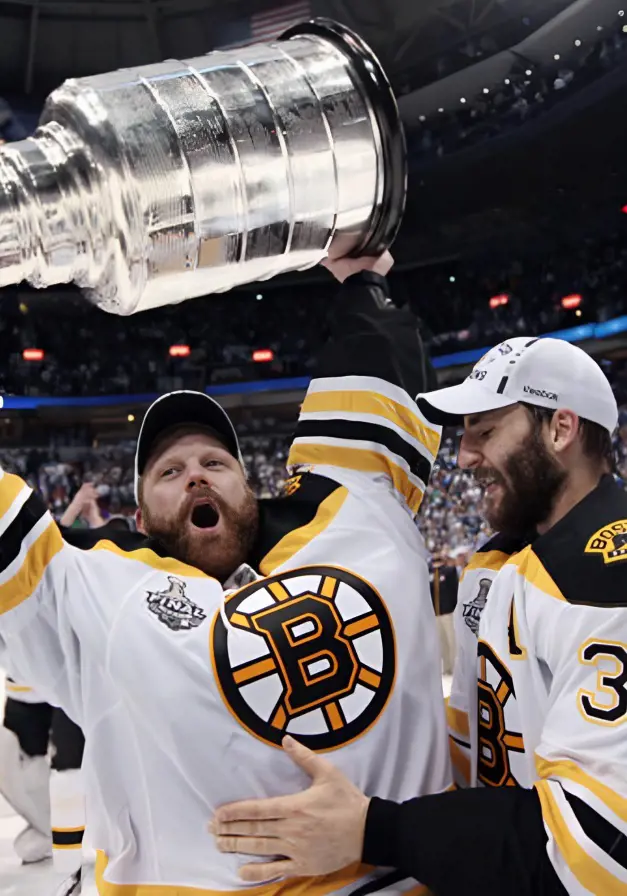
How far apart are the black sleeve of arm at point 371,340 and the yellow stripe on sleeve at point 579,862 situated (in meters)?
0.67

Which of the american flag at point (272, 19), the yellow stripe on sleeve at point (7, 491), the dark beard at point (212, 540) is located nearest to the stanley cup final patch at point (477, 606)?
the dark beard at point (212, 540)

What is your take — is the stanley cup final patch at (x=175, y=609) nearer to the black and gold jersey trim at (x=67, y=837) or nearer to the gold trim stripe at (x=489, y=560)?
the gold trim stripe at (x=489, y=560)

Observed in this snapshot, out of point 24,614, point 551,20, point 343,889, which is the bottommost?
point 343,889

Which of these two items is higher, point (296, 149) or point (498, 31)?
point (498, 31)

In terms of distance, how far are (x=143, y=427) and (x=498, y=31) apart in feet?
27.9

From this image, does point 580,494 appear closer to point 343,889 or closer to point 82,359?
point 343,889

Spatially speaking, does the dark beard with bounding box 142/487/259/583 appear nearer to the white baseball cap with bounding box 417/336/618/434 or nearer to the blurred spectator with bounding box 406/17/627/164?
the white baseball cap with bounding box 417/336/618/434

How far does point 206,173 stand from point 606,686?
664 millimetres

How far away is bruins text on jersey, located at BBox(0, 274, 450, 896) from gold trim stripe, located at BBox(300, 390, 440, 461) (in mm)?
198

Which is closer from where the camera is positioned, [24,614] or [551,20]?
[24,614]

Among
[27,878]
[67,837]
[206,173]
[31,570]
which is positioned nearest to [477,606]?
[31,570]

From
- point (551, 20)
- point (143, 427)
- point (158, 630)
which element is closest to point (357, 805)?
point (158, 630)

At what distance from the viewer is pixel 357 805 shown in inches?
40.3

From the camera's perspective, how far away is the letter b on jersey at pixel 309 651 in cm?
110
